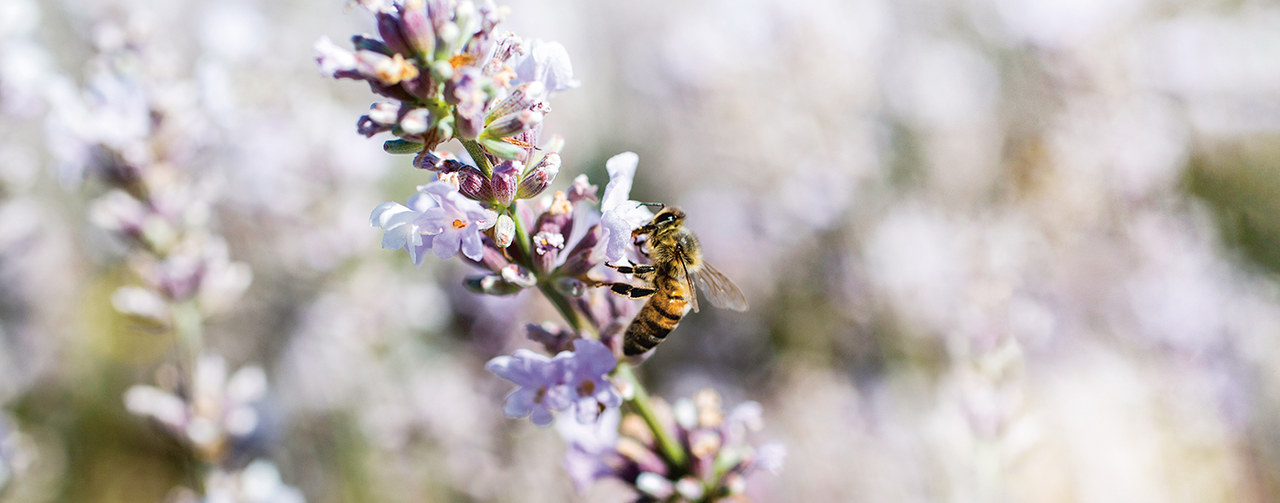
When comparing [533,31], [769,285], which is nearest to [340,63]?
[769,285]

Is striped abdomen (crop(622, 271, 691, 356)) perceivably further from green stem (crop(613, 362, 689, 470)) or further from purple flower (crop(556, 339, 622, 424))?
purple flower (crop(556, 339, 622, 424))

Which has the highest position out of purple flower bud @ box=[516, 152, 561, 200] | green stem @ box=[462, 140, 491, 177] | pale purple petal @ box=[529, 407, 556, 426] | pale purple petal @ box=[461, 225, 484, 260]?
green stem @ box=[462, 140, 491, 177]

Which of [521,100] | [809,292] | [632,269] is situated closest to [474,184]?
[521,100]

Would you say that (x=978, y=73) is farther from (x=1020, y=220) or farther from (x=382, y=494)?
(x=382, y=494)

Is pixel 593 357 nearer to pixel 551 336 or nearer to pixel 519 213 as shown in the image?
pixel 551 336

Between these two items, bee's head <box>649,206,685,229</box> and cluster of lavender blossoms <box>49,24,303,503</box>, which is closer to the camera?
bee's head <box>649,206,685,229</box>

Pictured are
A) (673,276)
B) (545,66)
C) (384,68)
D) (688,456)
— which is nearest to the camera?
(384,68)

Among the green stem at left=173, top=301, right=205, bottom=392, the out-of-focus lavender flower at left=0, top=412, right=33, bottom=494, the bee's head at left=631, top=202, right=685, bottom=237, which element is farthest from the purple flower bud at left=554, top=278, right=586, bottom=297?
the out-of-focus lavender flower at left=0, top=412, right=33, bottom=494
